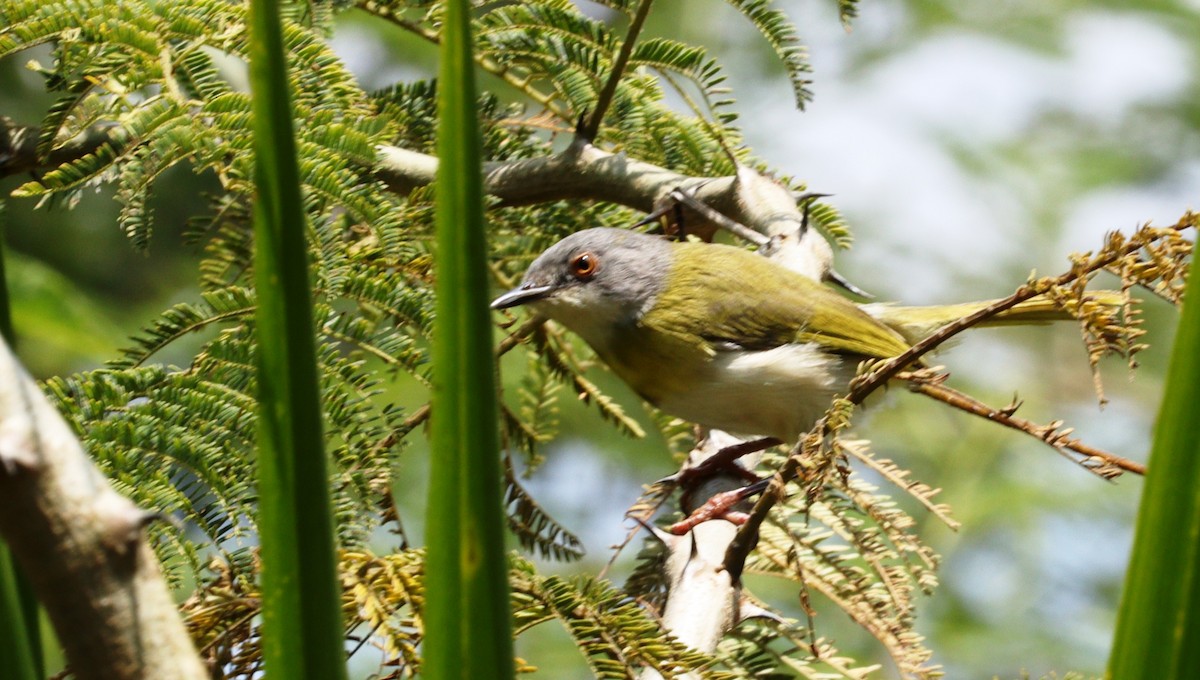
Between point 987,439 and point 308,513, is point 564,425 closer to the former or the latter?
point 987,439

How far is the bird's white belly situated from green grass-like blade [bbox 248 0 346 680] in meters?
2.52

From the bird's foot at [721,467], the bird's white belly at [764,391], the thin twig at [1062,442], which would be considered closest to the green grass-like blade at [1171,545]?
the thin twig at [1062,442]

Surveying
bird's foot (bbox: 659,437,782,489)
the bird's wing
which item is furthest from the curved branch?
bird's foot (bbox: 659,437,782,489)

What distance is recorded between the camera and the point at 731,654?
110 inches

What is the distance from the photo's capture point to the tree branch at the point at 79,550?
40.8 inches

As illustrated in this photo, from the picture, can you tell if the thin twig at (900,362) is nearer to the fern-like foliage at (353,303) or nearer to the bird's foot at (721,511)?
the fern-like foliage at (353,303)

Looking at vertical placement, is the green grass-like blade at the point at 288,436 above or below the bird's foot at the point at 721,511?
below

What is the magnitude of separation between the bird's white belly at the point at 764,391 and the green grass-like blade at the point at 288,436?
2.52 meters

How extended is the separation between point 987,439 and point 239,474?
25.7 ft

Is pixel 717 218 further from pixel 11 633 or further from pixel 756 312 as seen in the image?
pixel 11 633

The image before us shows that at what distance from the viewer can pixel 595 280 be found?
3738mm

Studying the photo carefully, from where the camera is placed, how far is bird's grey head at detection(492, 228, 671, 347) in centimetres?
350

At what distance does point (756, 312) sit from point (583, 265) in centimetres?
62

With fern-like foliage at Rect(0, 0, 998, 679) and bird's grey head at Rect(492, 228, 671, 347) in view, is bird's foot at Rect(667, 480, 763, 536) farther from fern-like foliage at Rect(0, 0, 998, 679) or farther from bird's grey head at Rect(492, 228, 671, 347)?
bird's grey head at Rect(492, 228, 671, 347)
